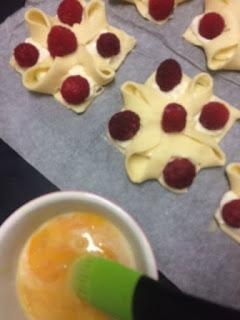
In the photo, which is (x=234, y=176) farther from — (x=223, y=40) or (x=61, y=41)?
(x=61, y=41)

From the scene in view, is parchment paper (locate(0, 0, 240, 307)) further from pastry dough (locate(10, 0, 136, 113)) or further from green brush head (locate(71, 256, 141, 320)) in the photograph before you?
green brush head (locate(71, 256, 141, 320))

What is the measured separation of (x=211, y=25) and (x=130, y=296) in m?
0.48

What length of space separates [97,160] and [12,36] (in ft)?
0.84

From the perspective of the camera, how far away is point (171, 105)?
0.84 meters

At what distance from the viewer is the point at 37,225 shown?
2.25 ft

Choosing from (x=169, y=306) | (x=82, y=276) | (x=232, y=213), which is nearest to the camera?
(x=169, y=306)

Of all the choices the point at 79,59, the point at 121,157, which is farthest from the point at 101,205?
the point at 79,59

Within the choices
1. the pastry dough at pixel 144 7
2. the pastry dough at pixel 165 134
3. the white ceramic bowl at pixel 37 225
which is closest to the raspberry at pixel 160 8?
the pastry dough at pixel 144 7

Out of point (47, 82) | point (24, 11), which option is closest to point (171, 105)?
point (47, 82)

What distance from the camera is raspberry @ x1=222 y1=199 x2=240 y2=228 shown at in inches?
30.9

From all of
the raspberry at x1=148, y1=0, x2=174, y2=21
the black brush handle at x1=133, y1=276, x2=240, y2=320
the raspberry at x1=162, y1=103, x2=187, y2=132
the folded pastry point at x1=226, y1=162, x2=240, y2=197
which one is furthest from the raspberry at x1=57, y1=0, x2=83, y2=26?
the black brush handle at x1=133, y1=276, x2=240, y2=320

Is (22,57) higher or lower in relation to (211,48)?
higher

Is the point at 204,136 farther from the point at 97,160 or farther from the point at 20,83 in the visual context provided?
the point at 20,83

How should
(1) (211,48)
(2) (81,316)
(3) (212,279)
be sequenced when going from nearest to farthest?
(2) (81,316), (3) (212,279), (1) (211,48)
